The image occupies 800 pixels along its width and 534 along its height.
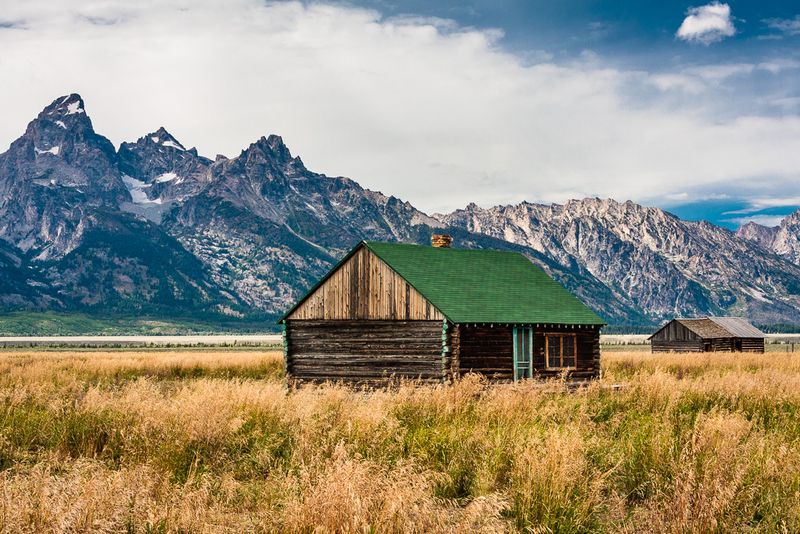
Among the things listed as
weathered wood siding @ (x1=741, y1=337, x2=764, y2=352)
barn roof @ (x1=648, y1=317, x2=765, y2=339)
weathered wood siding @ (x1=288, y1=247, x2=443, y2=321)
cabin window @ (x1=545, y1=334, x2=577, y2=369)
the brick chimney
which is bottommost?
weathered wood siding @ (x1=741, y1=337, x2=764, y2=352)

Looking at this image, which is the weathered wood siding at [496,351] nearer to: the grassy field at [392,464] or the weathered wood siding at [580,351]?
the weathered wood siding at [580,351]

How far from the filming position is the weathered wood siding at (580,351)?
1132 inches

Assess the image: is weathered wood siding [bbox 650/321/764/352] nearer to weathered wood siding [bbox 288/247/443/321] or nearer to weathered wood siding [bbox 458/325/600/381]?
weathered wood siding [bbox 458/325/600/381]

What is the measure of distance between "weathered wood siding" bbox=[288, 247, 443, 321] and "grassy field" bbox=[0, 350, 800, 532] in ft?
39.8

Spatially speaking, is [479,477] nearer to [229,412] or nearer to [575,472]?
[575,472]

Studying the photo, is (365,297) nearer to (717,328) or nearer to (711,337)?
(711,337)

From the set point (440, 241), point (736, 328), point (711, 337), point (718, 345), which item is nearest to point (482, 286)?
point (440, 241)

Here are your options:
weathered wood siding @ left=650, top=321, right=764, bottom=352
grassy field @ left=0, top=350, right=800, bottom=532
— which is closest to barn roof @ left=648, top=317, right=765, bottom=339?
weathered wood siding @ left=650, top=321, right=764, bottom=352

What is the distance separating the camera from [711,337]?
219 feet

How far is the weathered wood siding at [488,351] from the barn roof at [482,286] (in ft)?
1.81

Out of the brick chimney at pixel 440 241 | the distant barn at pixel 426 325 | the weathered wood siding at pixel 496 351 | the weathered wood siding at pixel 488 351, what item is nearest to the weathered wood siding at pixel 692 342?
the distant barn at pixel 426 325

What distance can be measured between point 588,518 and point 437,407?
5.80 meters

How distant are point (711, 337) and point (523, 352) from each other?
45.3 meters

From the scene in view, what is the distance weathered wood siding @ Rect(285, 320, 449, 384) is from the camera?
2728 cm
